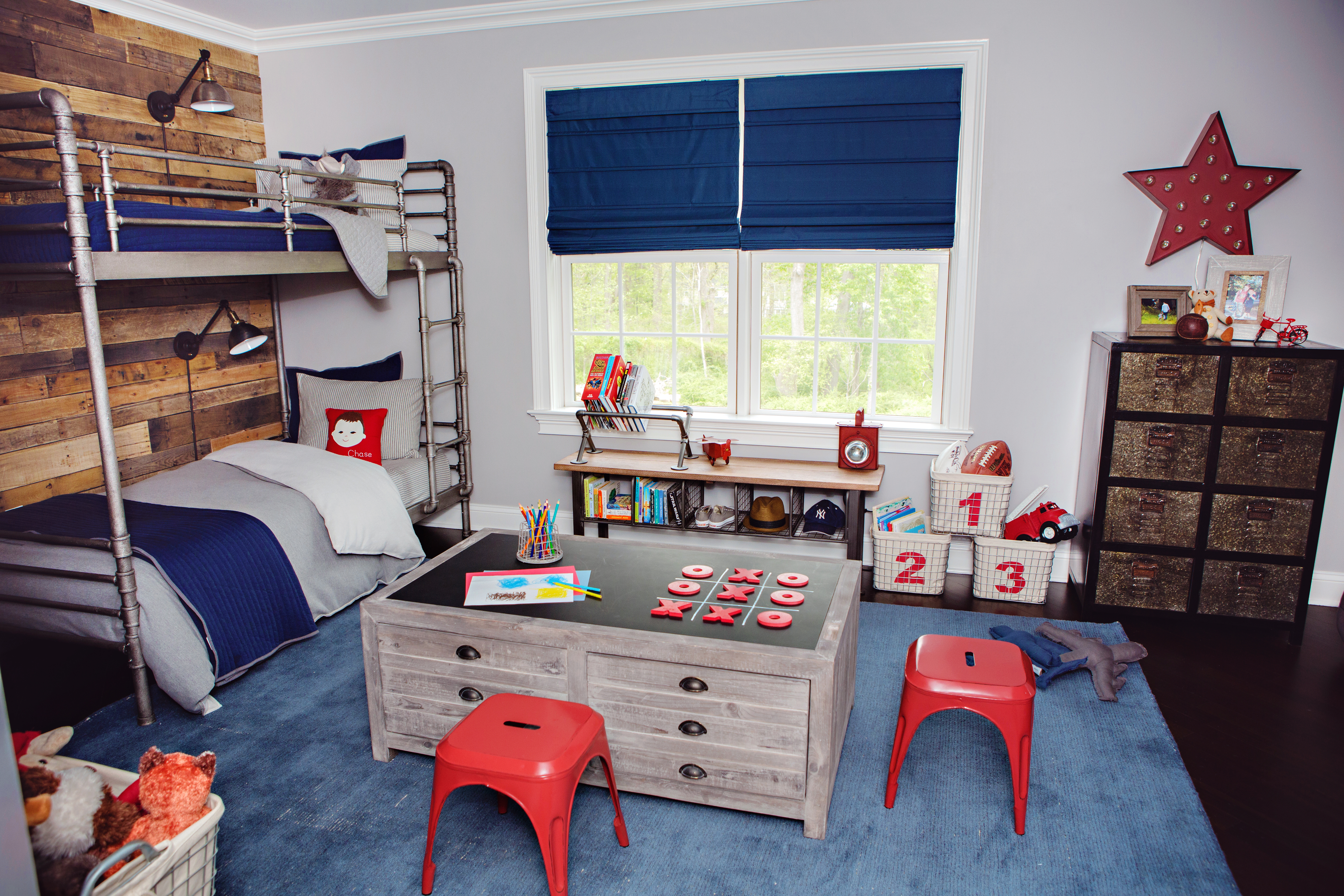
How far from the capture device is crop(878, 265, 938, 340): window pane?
3.84m

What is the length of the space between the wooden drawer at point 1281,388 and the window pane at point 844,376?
142cm

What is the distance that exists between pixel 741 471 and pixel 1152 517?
1.61 metres

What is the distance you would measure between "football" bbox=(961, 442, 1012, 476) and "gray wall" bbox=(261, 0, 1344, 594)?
158mm

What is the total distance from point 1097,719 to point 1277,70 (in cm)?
253

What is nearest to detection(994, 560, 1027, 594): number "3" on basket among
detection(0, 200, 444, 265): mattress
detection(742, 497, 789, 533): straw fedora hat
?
detection(742, 497, 789, 533): straw fedora hat

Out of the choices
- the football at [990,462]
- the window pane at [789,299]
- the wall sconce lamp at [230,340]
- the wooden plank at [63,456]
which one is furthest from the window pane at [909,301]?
the wooden plank at [63,456]

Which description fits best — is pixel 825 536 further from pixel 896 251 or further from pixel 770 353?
pixel 896 251

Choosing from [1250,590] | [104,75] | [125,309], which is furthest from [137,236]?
[1250,590]

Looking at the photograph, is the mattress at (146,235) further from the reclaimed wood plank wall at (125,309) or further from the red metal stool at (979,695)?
the red metal stool at (979,695)

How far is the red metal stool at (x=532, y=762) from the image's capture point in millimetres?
1833

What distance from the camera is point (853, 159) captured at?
371cm

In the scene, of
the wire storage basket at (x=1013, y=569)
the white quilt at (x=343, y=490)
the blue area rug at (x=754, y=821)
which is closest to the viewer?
the blue area rug at (x=754, y=821)

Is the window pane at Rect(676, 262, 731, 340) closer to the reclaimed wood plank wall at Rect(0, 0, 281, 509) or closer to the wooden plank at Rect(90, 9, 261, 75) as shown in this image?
the reclaimed wood plank wall at Rect(0, 0, 281, 509)

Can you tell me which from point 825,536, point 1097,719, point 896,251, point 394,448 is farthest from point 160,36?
point 1097,719
